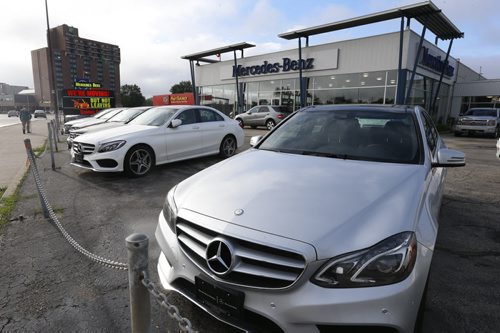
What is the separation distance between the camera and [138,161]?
6.78m

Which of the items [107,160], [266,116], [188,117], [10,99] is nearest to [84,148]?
[107,160]

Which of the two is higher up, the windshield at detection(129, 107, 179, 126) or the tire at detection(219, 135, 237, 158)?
the windshield at detection(129, 107, 179, 126)

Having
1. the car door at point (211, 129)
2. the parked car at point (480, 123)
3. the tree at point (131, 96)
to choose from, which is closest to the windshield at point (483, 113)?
the parked car at point (480, 123)

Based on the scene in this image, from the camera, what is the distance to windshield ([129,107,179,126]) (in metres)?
7.53

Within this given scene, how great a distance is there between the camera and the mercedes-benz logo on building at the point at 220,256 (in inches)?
71.0

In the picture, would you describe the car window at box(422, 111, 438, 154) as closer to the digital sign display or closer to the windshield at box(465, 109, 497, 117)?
the windshield at box(465, 109, 497, 117)

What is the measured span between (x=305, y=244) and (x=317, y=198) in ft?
1.48

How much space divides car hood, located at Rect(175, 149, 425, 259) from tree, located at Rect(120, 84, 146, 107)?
96.5 metres

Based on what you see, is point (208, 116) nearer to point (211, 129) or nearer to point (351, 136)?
point (211, 129)

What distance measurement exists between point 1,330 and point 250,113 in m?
20.4

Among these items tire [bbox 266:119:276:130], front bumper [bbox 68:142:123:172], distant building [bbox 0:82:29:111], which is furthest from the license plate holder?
distant building [bbox 0:82:29:111]

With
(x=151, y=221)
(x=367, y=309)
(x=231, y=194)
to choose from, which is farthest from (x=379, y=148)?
(x=151, y=221)

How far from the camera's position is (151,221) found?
439 centimetres

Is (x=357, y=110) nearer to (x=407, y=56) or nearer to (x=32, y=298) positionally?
(x=32, y=298)
